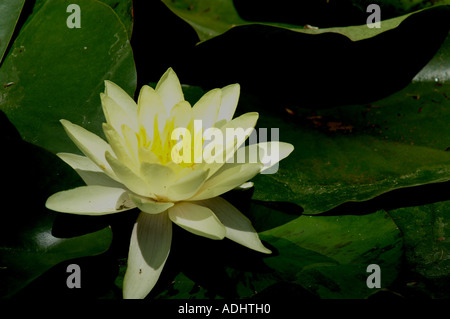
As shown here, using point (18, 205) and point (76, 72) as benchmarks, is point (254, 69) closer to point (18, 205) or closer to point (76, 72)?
point (76, 72)

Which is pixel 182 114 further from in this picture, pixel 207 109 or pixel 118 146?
pixel 118 146

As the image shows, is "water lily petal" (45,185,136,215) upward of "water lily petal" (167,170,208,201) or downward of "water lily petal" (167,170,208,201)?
downward

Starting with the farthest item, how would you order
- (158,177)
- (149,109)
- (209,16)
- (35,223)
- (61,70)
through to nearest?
(209,16)
(61,70)
(149,109)
(35,223)
(158,177)

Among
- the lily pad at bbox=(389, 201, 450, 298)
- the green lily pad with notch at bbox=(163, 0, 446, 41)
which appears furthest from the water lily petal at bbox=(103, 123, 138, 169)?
the lily pad at bbox=(389, 201, 450, 298)

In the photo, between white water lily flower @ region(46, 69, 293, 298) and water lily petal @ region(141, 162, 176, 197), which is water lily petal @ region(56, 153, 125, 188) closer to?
white water lily flower @ region(46, 69, 293, 298)

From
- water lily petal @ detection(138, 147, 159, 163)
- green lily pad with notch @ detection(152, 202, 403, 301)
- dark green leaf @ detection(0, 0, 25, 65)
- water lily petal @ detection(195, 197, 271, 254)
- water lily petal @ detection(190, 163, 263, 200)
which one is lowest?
green lily pad with notch @ detection(152, 202, 403, 301)

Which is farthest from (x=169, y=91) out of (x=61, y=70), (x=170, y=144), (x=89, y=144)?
(x=61, y=70)

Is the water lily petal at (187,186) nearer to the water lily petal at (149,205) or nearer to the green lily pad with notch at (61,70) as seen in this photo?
the water lily petal at (149,205)
